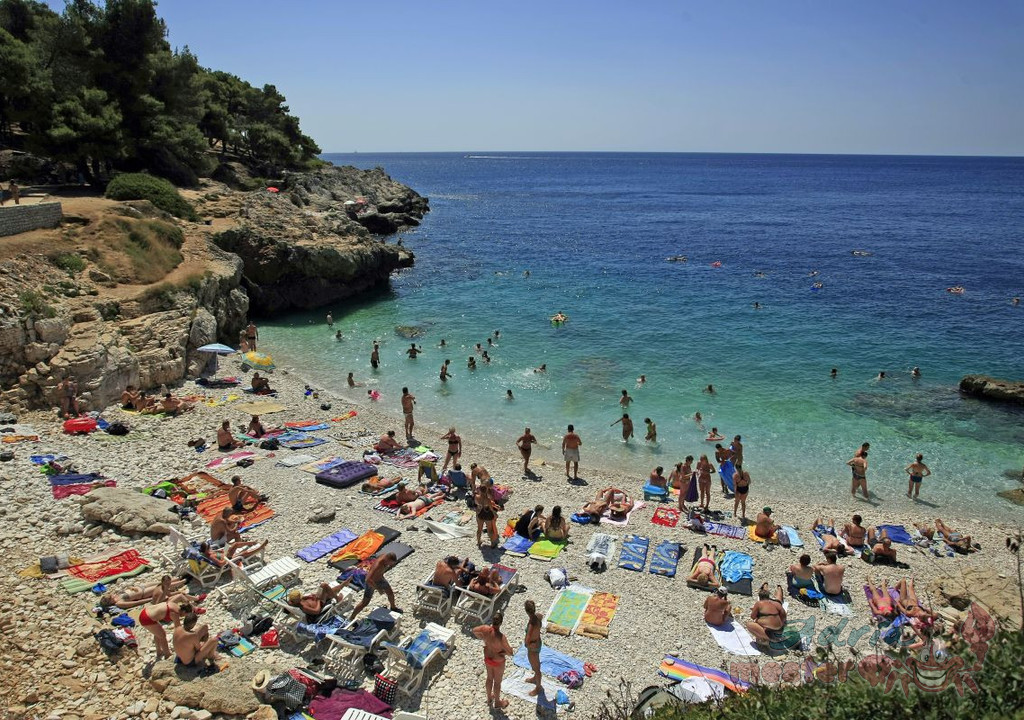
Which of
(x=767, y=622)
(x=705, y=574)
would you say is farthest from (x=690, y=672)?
(x=705, y=574)

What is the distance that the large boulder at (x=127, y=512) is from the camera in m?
11.9

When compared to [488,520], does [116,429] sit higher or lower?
higher

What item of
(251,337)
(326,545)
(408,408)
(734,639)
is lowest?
(734,639)

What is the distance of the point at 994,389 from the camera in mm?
23078

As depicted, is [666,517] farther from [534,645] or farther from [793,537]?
[534,645]

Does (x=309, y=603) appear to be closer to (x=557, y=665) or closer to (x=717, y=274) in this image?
(x=557, y=665)

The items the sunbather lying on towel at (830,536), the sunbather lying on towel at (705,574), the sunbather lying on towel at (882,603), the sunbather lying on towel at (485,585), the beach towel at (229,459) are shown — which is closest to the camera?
the sunbather lying on towel at (485,585)

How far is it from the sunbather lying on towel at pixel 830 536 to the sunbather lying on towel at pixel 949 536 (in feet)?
6.16

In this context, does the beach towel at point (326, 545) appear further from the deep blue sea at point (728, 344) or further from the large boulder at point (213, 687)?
the deep blue sea at point (728, 344)

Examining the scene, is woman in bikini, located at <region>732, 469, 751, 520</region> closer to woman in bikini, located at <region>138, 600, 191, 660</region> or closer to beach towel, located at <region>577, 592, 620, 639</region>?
beach towel, located at <region>577, 592, 620, 639</region>

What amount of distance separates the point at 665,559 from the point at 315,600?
6704 mm

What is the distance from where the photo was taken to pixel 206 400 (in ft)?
67.7

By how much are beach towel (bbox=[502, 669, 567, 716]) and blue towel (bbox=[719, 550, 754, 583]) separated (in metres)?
4.53

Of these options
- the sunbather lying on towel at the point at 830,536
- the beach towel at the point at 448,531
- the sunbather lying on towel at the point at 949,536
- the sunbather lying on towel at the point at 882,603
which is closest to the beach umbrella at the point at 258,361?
the beach towel at the point at 448,531
